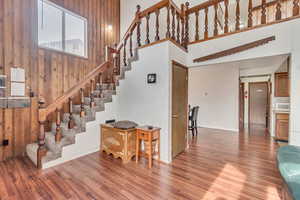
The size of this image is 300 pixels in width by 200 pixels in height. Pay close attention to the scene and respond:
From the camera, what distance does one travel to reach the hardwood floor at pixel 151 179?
200cm

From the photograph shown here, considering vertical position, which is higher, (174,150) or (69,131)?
(69,131)

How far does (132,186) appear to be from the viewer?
219 cm

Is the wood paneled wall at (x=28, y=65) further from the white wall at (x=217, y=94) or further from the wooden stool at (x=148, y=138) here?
the white wall at (x=217, y=94)

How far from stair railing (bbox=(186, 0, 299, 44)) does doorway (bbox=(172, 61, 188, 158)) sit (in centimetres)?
99

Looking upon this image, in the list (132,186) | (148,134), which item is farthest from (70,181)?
(148,134)

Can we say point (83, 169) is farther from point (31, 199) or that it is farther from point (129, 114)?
point (129, 114)

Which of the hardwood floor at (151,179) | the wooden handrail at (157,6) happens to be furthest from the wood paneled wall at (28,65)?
the wooden handrail at (157,6)

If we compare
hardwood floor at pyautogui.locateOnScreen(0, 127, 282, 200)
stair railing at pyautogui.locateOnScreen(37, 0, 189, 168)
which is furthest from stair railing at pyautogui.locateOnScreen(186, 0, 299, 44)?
hardwood floor at pyautogui.locateOnScreen(0, 127, 282, 200)

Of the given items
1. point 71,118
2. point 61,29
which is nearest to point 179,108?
point 71,118

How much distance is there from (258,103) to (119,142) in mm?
6948

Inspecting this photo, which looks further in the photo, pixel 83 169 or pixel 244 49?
pixel 244 49

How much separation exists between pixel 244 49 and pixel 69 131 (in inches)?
156

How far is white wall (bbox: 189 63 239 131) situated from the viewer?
18.8 ft

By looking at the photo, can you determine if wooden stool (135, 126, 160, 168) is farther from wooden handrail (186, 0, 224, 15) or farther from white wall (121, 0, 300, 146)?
wooden handrail (186, 0, 224, 15)
